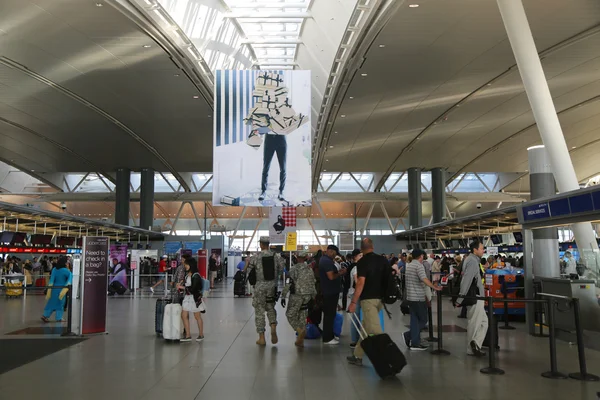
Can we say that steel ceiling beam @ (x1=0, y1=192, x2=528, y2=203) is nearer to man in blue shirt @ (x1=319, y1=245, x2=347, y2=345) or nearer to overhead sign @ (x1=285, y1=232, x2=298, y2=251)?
overhead sign @ (x1=285, y1=232, x2=298, y2=251)

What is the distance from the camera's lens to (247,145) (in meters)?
10.8

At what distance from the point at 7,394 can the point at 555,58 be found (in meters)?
19.6

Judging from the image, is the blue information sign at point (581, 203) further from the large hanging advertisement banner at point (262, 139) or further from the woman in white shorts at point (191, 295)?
the woman in white shorts at point (191, 295)

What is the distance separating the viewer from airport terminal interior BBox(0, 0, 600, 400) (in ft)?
25.2

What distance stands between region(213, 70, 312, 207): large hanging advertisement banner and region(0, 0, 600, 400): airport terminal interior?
0.13 ft

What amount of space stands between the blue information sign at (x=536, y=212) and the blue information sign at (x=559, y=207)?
22cm

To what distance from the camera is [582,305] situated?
1033 cm

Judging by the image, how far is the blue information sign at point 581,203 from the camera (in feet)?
29.6

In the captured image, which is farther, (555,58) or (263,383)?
(555,58)

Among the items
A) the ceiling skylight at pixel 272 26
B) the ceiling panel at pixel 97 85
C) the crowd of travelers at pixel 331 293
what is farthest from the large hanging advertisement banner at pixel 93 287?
the ceiling skylight at pixel 272 26

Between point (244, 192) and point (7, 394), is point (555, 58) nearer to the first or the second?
point (244, 192)

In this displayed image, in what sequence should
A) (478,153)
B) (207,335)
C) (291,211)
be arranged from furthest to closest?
(478,153)
(291,211)
(207,335)

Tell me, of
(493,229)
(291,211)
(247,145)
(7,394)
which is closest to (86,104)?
(291,211)

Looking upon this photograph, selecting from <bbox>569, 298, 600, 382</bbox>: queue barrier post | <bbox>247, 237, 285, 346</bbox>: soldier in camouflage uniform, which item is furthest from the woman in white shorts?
<bbox>569, 298, 600, 382</bbox>: queue barrier post
